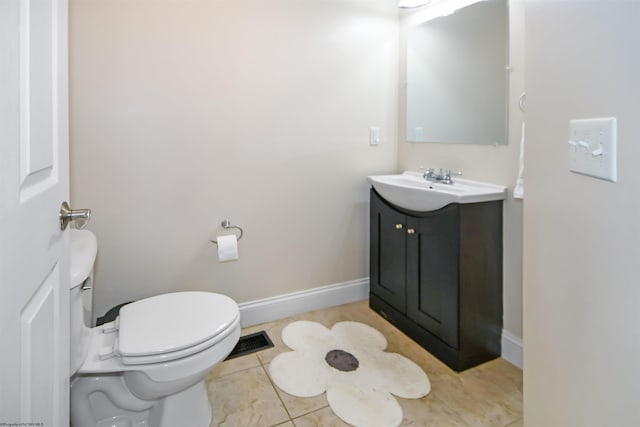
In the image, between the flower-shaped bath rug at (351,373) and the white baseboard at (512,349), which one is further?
the white baseboard at (512,349)

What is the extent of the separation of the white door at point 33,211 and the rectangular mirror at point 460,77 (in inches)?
71.3

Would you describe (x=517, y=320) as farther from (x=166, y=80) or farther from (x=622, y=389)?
(x=166, y=80)

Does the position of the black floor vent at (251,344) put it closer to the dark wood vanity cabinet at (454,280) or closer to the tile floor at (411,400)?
the tile floor at (411,400)

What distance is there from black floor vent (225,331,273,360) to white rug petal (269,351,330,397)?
143 millimetres

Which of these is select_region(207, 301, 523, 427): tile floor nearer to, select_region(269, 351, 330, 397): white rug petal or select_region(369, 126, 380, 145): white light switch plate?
select_region(269, 351, 330, 397): white rug petal

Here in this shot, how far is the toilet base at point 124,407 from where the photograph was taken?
4.35ft

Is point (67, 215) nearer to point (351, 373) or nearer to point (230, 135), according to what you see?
point (230, 135)

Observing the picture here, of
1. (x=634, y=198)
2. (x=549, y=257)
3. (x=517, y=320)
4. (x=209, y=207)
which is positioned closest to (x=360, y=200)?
(x=209, y=207)

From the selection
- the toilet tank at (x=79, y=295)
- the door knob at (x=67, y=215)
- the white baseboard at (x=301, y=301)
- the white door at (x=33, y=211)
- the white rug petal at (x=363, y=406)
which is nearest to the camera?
the white door at (x=33, y=211)

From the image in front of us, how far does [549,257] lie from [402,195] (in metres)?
1.26

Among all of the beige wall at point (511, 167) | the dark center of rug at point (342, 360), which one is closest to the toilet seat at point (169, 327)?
the dark center of rug at point (342, 360)

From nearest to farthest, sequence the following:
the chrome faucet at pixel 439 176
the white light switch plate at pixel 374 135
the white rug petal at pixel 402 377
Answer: the white rug petal at pixel 402 377
the chrome faucet at pixel 439 176
the white light switch plate at pixel 374 135

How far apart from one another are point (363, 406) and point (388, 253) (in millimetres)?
944

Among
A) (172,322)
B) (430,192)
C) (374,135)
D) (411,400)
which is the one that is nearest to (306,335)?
(411,400)
